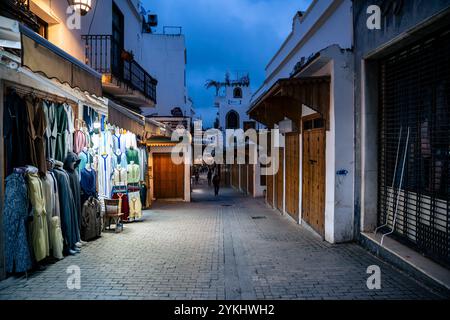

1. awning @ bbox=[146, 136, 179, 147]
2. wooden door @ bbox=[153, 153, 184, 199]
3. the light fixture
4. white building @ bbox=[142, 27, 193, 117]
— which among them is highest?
white building @ bbox=[142, 27, 193, 117]

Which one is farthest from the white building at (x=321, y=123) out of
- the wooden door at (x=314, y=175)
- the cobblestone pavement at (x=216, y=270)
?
the cobblestone pavement at (x=216, y=270)

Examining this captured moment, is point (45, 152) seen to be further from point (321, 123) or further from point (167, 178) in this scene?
point (167, 178)

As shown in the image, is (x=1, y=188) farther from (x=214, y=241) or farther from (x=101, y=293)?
(x=214, y=241)

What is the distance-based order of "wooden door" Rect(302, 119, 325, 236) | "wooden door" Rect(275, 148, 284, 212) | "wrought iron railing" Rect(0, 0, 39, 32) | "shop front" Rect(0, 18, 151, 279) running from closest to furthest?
"shop front" Rect(0, 18, 151, 279) < "wrought iron railing" Rect(0, 0, 39, 32) < "wooden door" Rect(302, 119, 325, 236) < "wooden door" Rect(275, 148, 284, 212)

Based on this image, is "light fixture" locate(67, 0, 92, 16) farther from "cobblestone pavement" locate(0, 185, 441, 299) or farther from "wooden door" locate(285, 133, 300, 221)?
"wooden door" locate(285, 133, 300, 221)

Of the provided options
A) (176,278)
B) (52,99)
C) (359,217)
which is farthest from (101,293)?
(359,217)

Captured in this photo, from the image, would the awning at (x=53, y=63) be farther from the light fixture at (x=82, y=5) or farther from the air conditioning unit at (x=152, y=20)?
the air conditioning unit at (x=152, y=20)

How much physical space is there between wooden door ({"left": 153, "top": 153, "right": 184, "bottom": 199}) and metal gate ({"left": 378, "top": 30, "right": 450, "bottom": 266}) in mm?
13091

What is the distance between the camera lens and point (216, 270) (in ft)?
22.2

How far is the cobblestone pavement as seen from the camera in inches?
220

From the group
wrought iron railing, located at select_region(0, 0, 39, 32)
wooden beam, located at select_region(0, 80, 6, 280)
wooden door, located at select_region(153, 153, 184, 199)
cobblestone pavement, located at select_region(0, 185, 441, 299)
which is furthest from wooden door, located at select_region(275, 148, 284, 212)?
wooden beam, located at select_region(0, 80, 6, 280)

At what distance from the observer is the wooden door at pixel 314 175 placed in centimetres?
950

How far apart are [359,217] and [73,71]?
6.95m
